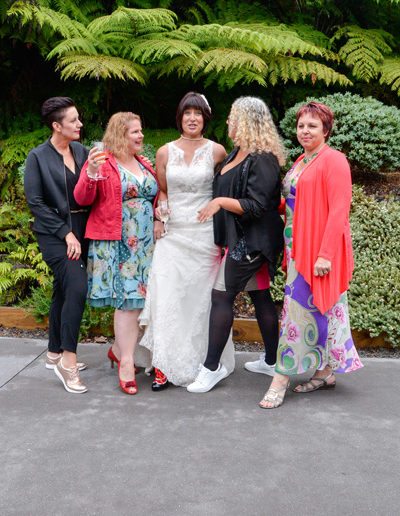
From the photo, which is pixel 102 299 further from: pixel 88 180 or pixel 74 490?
pixel 74 490

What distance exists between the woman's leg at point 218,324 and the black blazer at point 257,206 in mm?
354

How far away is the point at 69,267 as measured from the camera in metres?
4.26

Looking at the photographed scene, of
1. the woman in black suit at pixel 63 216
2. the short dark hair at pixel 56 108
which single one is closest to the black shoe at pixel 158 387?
the woman in black suit at pixel 63 216

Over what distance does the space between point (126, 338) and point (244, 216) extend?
1.20 metres

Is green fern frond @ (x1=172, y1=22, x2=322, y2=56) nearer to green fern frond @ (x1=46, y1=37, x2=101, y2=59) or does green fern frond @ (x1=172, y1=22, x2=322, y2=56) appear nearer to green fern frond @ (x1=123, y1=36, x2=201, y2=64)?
green fern frond @ (x1=123, y1=36, x2=201, y2=64)

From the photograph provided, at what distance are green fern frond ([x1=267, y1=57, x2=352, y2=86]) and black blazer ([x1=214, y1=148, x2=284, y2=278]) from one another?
3798mm

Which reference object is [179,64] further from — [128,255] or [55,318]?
[55,318]

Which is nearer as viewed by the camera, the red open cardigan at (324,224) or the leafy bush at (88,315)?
the red open cardigan at (324,224)

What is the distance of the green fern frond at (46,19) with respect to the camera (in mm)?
7156

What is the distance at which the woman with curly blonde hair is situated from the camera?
403 cm

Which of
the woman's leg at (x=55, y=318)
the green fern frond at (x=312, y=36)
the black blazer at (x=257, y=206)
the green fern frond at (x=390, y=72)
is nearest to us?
the black blazer at (x=257, y=206)

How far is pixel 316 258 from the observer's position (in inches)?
154

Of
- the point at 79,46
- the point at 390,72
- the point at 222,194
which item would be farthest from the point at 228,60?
the point at 222,194

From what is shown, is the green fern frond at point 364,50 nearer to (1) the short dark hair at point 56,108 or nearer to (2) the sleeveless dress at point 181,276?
(2) the sleeveless dress at point 181,276
